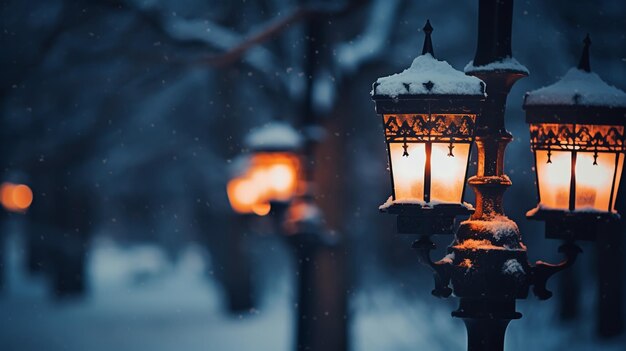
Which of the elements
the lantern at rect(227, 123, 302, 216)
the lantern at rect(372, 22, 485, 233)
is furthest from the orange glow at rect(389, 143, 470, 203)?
the lantern at rect(227, 123, 302, 216)

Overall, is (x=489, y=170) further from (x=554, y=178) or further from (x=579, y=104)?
(x=579, y=104)

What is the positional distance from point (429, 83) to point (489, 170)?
66 cm

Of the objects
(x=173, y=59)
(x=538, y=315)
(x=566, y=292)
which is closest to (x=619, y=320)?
(x=566, y=292)

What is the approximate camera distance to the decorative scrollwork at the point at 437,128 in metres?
4.81

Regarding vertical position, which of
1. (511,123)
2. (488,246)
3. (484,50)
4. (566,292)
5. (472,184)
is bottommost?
(488,246)

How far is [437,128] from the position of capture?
15.8 ft

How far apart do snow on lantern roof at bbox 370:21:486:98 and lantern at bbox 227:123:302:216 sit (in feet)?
26.1

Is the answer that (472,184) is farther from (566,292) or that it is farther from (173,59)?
(566,292)

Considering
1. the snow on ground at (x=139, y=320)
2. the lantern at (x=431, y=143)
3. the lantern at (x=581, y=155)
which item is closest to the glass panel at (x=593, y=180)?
the lantern at (x=581, y=155)

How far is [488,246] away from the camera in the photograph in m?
4.97

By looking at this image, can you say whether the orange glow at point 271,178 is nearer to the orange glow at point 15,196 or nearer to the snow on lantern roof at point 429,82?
the snow on lantern roof at point 429,82

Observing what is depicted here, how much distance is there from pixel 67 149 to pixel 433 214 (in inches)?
733

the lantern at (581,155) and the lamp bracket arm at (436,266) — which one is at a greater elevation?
the lantern at (581,155)

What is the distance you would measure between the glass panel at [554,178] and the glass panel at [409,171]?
0.76m
